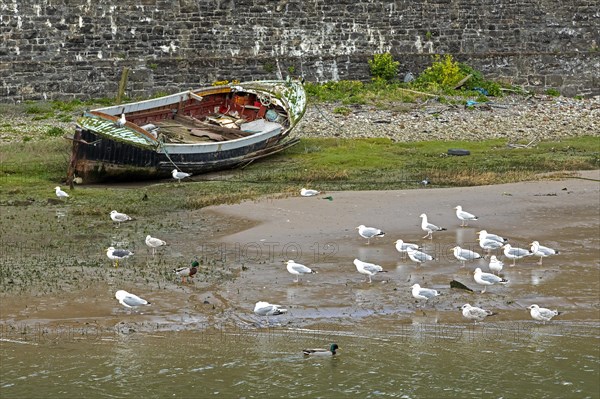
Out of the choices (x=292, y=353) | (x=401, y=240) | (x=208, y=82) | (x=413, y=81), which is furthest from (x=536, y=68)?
(x=292, y=353)

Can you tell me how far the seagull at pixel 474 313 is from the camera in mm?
12750

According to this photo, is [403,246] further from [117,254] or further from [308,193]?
[308,193]

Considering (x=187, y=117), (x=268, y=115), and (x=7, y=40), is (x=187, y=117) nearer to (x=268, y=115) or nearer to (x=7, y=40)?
(x=268, y=115)

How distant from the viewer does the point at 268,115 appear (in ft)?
80.0

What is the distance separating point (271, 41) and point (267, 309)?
17718mm

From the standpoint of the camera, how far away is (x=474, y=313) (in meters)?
12.8

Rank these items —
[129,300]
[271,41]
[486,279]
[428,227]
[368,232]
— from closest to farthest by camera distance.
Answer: [129,300] → [486,279] → [368,232] → [428,227] → [271,41]

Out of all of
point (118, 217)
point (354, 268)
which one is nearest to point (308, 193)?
point (118, 217)

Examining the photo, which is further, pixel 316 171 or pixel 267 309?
pixel 316 171

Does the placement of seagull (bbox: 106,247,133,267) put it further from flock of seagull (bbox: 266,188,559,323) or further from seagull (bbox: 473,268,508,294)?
seagull (bbox: 473,268,508,294)

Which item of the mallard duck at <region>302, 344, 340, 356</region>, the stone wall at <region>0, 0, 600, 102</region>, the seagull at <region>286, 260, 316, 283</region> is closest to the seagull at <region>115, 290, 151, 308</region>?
the seagull at <region>286, 260, 316, 283</region>

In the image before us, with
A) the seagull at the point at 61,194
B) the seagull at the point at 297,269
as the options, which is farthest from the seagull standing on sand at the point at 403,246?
the seagull at the point at 61,194

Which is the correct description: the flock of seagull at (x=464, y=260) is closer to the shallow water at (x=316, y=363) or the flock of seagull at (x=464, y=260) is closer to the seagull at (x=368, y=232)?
the seagull at (x=368, y=232)

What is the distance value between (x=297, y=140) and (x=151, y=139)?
381 centimetres
